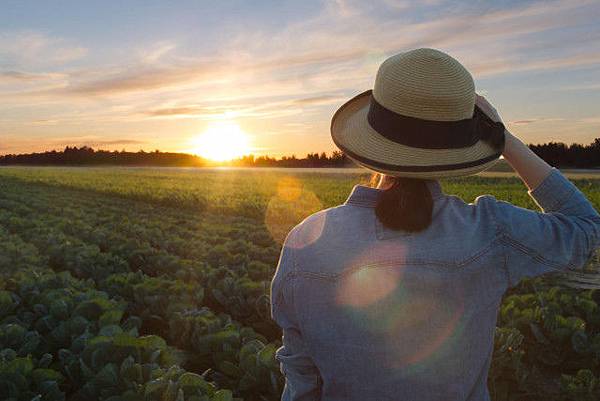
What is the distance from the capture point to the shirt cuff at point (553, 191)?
79.0 inches

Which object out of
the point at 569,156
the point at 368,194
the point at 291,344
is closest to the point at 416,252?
the point at 368,194

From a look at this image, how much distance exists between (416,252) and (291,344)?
0.56 metres

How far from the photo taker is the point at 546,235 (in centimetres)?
183

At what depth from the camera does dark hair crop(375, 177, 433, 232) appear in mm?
1711

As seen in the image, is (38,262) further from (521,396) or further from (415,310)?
(415,310)

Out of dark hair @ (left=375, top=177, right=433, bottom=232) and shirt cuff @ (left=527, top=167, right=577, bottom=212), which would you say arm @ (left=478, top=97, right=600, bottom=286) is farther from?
dark hair @ (left=375, top=177, right=433, bottom=232)

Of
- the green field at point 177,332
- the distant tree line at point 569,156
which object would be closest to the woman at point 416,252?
the green field at point 177,332

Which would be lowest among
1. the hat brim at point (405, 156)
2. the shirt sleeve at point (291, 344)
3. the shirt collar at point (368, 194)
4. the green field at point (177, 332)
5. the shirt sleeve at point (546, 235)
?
the green field at point (177, 332)

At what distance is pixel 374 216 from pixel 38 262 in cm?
821

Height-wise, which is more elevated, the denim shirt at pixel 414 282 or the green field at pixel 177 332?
the denim shirt at pixel 414 282

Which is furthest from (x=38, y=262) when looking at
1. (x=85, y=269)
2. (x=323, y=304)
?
(x=323, y=304)

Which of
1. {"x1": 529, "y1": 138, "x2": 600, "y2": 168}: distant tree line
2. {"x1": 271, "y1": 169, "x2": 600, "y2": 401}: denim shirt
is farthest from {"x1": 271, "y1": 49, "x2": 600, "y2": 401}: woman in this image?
{"x1": 529, "y1": 138, "x2": 600, "y2": 168}: distant tree line

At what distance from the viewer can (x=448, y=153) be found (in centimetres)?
183

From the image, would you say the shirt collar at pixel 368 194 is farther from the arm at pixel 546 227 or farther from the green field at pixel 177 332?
the green field at pixel 177 332
